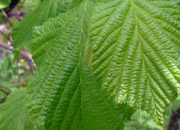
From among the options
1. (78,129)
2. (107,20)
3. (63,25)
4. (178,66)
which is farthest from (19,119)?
(178,66)

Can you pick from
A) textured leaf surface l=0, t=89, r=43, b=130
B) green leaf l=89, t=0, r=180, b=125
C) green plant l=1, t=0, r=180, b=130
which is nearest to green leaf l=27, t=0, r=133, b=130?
green plant l=1, t=0, r=180, b=130

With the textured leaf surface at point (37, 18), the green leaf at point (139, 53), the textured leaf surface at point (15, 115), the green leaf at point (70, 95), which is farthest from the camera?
the textured leaf surface at point (15, 115)

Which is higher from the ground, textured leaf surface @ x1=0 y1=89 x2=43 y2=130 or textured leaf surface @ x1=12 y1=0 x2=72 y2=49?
textured leaf surface @ x1=12 y1=0 x2=72 y2=49

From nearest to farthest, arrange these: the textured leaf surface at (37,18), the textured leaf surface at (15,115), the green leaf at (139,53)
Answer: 1. the green leaf at (139,53)
2. the textured leaf surface at (37,18)
3. the textured leaf surface at (15,115)

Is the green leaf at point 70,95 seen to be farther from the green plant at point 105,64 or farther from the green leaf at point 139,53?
the green leaf at point 139,53

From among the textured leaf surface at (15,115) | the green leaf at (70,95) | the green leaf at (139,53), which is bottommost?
the textured leaf surface at (15,115)

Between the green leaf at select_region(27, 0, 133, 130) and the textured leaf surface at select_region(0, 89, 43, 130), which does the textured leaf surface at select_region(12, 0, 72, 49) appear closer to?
the green leaf at select_region(27, 0, 133, 130)

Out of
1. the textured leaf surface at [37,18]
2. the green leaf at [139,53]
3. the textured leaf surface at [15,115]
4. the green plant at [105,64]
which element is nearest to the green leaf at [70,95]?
the green plant at [105,64]
